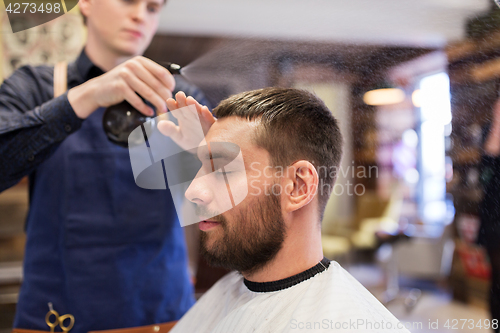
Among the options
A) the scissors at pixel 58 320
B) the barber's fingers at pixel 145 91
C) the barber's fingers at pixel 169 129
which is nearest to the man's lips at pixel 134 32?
the barber's fingers at pixel 145 91

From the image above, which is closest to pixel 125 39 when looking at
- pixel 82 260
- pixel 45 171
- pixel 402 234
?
pixel 45 171

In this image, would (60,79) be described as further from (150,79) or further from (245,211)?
(245,211)

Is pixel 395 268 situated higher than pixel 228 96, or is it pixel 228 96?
pixel 228 96

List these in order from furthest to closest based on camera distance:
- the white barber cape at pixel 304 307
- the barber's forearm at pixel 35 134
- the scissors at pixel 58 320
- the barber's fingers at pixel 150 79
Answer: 1. the scissors at pixel 58 320
2. the barber's forearm at pixel 35 134
3. the barber's fingers at pixel 150 79
4. the white barber cape at pixel 304 307

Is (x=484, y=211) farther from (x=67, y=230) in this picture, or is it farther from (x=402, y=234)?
(x=402, y=234)

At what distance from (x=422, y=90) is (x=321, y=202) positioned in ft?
1.42

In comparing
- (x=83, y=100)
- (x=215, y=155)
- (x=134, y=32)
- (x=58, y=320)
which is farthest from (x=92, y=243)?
(x=134, y=32)

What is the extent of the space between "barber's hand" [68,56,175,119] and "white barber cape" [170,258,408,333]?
0.61 m

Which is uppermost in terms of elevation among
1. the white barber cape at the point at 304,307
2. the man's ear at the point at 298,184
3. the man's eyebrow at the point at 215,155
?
the man's eyebrow at the point at 215,155

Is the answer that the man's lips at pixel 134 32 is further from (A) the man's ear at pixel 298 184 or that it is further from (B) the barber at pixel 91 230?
(A) the man's ear at pixel 298 184

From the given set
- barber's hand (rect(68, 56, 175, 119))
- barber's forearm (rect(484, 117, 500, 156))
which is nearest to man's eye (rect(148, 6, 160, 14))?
barber's hand (rect(68, 56, 175, 119))

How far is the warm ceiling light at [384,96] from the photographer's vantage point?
1.02 m

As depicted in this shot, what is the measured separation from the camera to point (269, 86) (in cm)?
103

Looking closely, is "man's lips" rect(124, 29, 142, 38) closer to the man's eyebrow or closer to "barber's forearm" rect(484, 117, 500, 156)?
the man's eyebrow
